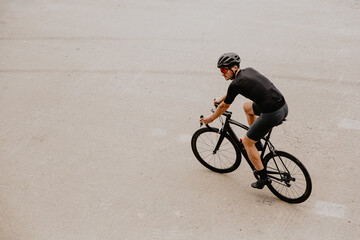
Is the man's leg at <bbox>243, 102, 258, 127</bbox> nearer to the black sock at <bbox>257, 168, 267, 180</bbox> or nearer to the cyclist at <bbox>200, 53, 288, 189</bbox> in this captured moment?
the cyclist at <bbox>200, 53, 288, 189</bbox>

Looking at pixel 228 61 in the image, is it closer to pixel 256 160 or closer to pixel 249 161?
pixel 256 160

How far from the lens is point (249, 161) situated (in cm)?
504

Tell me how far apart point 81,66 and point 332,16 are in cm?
659

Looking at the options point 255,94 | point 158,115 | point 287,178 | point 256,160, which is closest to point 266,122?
point 255,94

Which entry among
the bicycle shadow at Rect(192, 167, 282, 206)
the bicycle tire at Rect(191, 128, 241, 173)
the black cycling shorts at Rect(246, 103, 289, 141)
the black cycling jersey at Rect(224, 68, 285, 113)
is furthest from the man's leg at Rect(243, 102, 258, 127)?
the bicycle shadow at Rect(192, 167, 282, 206)

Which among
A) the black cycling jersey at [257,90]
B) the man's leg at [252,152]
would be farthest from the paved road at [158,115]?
the black cycling jersey at [257,90]

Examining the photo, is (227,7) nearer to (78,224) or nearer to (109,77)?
(109,77)

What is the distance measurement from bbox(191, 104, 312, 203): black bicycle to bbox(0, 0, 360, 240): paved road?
170 mm

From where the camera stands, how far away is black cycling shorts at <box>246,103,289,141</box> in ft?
14.4

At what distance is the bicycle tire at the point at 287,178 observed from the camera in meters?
4.68

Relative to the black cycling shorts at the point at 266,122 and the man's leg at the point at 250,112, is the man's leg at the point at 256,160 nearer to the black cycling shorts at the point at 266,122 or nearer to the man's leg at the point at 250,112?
the black cycling shorts at the point at 266,122

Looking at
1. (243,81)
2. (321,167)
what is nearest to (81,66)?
(243,81)

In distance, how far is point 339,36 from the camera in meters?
8.75

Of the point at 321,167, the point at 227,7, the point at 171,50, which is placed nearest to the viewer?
the point at 321,167
